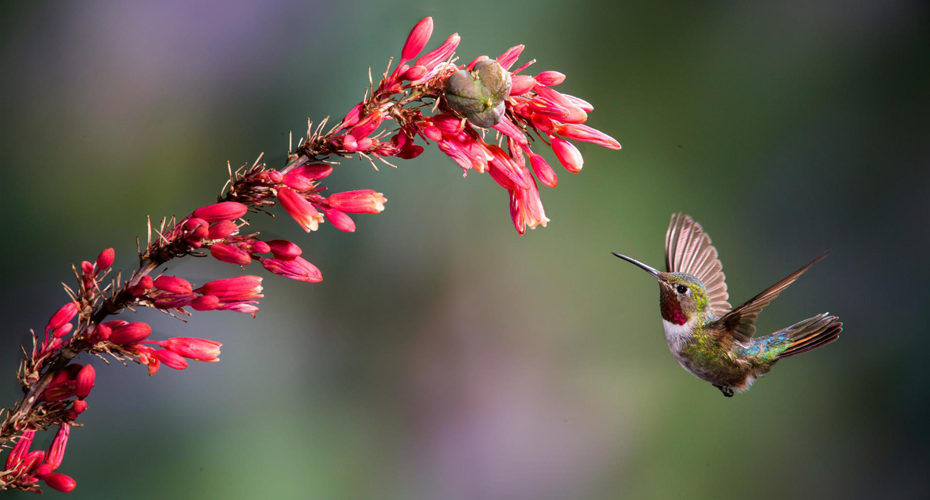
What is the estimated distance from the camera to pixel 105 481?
1.14 metres

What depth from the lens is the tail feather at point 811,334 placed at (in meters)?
0.96

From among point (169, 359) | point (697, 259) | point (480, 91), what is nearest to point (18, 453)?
point (169, 359)

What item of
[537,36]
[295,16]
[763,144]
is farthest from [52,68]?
[763,144]

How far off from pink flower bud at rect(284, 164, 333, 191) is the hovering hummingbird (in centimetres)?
54

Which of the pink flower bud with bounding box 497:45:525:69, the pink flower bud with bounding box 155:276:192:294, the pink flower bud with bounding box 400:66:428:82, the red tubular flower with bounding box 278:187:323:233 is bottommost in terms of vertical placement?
the pink flower bud with bounding box 155:276:192:294

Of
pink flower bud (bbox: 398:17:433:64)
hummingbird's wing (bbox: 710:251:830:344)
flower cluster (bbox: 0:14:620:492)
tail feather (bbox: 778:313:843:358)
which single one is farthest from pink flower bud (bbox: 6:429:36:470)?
tail feather (bbox: 778:313:843:358)

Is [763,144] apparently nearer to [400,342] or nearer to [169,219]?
[400,342]

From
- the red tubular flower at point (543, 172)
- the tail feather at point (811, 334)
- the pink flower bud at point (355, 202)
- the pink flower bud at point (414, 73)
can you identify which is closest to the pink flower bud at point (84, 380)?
the pink flower bud at point (355, 202)

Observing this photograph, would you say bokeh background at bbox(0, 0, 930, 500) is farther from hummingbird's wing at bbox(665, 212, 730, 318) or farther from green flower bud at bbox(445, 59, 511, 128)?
green flower bud at bbox(445, 59, 511, 128)

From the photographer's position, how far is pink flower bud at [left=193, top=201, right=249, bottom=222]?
0.47m

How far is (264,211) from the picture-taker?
1.69 ft

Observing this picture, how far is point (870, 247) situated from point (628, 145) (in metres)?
0.65

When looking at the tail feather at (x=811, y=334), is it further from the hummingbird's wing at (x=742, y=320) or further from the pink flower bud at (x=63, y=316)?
the pink flower bud at (x=63, y=316)

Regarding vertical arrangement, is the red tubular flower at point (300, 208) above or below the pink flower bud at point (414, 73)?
below
